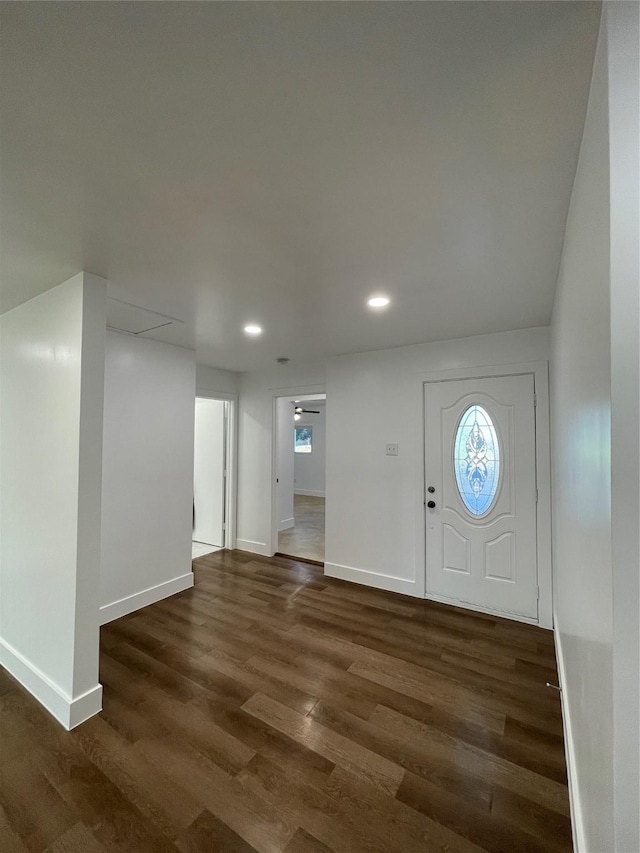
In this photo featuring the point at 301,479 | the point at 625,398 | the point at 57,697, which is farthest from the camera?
the point at 301,479

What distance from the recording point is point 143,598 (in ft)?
10.8

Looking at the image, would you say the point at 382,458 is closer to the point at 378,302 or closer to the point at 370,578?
the point at 370,578

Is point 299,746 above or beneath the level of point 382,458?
beneath

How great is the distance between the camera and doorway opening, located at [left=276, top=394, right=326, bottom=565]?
17.0 ft

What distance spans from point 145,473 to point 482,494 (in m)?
3.12

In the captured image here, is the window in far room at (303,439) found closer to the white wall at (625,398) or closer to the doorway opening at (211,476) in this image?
the doorway opening at (211,476)

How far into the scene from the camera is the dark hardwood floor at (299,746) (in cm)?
139

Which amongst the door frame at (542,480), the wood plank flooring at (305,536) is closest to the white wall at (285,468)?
the wood plank flooring at (305,536)

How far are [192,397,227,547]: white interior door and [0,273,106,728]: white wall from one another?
2666 millimetres

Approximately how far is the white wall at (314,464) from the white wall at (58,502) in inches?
312

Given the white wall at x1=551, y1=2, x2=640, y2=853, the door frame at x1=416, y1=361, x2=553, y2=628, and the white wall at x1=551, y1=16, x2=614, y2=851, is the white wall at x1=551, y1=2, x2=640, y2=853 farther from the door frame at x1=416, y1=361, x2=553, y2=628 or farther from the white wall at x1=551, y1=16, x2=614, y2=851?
the door frame at x1=416, y1=361, x2=553, y2=628

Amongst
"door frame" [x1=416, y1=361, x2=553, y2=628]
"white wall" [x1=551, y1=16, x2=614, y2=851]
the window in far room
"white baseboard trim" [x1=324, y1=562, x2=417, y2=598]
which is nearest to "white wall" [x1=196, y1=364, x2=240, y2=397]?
"white baseboard trim" [x1=324, y1=562, x2=417, y2=598]

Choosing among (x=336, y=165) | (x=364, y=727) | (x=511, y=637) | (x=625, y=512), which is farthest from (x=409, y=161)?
(x=511, y=637)

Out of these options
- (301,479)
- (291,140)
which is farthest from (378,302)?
(301,479)
